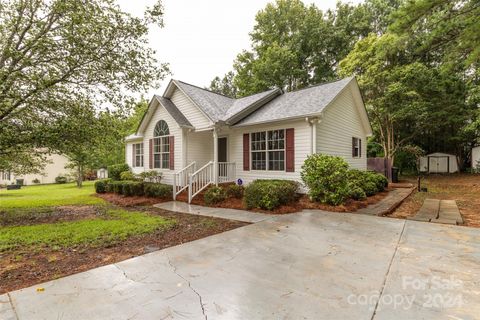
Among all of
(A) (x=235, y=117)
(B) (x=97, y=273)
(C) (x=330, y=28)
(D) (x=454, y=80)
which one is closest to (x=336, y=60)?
(C) (x=330, y=28)

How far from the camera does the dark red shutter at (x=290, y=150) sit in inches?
371

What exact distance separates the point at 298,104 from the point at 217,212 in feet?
19.4

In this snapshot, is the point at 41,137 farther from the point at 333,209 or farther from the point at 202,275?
the point at 333,209

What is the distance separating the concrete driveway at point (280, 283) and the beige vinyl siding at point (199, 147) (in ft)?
25.1

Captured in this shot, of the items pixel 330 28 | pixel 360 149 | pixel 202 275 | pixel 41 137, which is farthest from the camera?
pixel 330 28

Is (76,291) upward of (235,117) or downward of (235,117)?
downward

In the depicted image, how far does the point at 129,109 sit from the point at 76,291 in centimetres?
673

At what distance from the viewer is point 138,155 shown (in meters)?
15.2

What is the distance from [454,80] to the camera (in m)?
18.9

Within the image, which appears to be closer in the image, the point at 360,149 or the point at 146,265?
the point at 146,265

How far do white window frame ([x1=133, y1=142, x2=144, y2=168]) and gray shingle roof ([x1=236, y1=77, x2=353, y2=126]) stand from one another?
747cm

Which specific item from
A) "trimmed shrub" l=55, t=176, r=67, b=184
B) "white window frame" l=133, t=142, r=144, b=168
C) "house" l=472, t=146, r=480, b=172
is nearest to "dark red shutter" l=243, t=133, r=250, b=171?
"white window frame" l=133, t=142, r=144, b=168

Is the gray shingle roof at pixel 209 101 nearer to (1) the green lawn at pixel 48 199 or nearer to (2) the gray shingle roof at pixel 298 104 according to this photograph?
(2) the gray shingle roof at pixel 298 104

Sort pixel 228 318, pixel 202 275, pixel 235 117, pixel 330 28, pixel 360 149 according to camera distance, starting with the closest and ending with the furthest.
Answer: pixel 228 318, pixel 202 275, pixel 235 117, pixel 360 149, pixel 330 28
